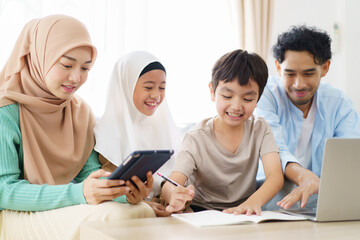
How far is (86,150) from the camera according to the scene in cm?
193

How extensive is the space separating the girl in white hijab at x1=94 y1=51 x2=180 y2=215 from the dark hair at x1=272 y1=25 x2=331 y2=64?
0.83 meters

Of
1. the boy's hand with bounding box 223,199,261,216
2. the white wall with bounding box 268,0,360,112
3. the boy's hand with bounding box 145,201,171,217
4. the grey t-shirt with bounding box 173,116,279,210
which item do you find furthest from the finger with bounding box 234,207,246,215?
the white wall with bounding box 268,0,360,112

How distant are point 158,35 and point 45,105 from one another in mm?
2108

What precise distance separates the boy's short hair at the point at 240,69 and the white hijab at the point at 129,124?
36 cm

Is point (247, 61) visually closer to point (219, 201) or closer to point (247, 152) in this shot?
point (247, 152)

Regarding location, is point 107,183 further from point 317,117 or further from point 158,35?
point 158,35

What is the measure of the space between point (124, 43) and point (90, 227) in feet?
8.18

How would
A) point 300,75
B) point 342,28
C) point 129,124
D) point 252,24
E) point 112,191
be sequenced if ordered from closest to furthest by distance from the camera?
point 112,191
point 129,124
point 300,75
point 252,24
point 342,28

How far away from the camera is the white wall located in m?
4.66

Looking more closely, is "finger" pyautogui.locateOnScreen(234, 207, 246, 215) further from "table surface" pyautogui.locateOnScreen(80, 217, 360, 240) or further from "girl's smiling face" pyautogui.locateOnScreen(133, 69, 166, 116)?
"girl's smiling face" pyautogui.locateOnScreen(133, 69, 166, 116)

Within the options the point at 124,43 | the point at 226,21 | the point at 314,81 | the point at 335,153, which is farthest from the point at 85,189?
the point at 226,21

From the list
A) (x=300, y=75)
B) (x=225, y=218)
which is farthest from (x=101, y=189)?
(x=300, y=75)

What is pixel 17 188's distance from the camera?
1553 millimetres

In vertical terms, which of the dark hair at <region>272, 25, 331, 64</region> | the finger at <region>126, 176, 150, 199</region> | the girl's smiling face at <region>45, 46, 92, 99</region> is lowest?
the finger at <region>126, 176, 150, 199</region>
